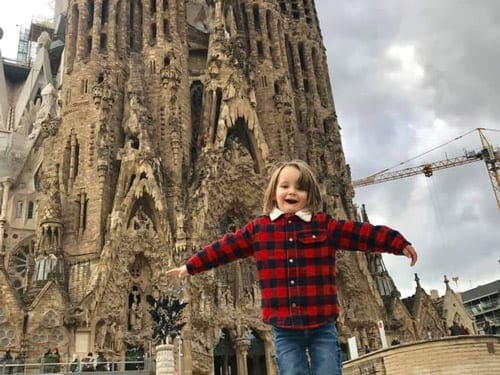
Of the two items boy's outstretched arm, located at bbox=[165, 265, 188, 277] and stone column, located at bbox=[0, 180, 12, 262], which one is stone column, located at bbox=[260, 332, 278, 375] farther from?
boy's outstretched arm, located at bbox=[165, 265, 188, 277]

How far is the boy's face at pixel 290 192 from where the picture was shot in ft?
11.1

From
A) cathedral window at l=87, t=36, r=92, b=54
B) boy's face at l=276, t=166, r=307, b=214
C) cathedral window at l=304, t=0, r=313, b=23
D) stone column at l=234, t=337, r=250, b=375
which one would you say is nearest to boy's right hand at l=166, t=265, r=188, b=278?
boy's face at l=276, t=166, r=307, b=214

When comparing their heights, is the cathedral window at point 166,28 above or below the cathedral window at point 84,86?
above

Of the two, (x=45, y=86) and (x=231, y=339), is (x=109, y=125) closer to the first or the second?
(x=231, y=339)

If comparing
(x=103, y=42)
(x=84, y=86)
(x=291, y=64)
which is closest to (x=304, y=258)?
(x=84, y=86)

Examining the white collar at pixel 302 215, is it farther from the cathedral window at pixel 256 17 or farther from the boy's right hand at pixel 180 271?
the cathedral window at pixel 256 17

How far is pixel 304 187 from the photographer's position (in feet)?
11.1

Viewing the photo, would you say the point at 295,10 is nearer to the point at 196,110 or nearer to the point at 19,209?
the point at 196,110

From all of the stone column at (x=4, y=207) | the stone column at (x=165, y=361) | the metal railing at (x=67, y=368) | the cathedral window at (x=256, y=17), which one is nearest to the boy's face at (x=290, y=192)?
the stone column at (x=165, y=361)

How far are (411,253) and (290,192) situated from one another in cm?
78

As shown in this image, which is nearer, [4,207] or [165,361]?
[165,361]

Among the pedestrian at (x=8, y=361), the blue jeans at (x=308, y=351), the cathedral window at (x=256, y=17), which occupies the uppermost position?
the cathedral window at (x=256, y=17)

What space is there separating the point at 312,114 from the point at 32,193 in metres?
18.7

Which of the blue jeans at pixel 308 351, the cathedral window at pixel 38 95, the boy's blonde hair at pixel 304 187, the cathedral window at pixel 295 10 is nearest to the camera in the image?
the blue jeans at pixel 308 351
